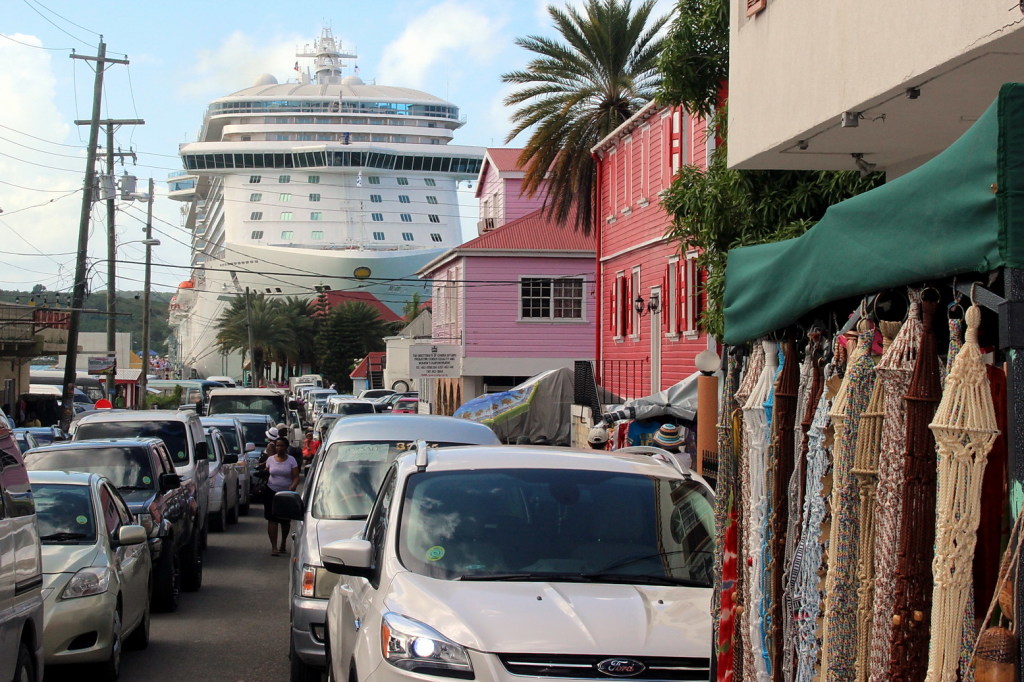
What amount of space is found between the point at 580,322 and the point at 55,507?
103ft

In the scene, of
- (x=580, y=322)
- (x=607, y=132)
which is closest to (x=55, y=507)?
(x=607, y=132)

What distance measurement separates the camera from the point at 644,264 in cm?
2728

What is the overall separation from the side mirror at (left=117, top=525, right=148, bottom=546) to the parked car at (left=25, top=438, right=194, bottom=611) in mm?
3031

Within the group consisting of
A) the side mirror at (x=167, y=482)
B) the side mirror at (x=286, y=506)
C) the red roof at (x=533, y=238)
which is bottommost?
the side mirror at (x=167, y=482)

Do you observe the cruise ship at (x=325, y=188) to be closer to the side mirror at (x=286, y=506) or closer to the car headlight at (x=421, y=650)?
the side mirror at (x=286, y=506)

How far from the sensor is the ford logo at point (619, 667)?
5.10 metres

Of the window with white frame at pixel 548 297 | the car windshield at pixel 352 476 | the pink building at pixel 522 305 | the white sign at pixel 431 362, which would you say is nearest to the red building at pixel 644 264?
the white sign at pixel 431 362

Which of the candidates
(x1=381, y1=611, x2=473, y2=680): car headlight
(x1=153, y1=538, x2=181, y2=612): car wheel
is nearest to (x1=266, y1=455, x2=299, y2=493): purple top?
(x1=153, y1=538, x2=181, y2=612): car wheel

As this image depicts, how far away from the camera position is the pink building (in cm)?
4119

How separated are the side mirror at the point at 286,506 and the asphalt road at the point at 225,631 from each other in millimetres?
Answer: 1458

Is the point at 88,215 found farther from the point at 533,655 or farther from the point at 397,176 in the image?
the point at 397,176

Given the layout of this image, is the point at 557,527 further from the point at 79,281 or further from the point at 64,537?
the point at 79,281

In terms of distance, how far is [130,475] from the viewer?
1407 cm

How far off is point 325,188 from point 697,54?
9259cm
